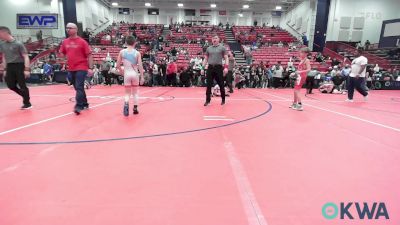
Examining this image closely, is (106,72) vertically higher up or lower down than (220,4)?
lower down

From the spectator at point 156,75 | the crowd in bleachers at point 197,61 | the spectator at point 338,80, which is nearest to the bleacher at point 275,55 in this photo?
the crowd in bleachers at point 197,61

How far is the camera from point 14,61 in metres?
5.78

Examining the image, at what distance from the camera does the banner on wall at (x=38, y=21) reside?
69.4 feet

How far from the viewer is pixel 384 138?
12.9 feet

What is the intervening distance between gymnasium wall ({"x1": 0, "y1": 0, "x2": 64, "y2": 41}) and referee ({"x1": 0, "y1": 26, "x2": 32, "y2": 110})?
2277cm

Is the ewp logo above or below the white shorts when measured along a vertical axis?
below

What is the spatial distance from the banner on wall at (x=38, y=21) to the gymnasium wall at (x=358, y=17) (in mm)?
24353

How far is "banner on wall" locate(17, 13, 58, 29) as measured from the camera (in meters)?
21.1

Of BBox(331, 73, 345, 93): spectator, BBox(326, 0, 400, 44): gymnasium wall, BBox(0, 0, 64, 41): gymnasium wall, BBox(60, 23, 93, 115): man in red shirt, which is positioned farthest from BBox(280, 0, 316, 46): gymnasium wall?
BBox(60, 23, 93, 115): man in red shirt

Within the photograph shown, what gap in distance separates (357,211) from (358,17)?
98.8 ft

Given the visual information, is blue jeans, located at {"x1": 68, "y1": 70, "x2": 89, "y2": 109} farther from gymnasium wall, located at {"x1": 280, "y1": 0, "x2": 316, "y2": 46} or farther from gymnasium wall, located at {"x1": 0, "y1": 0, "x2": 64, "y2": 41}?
gymnasium wall, located at {"x1": 280, "y1": 0, "x2": 316, "y2": 46}

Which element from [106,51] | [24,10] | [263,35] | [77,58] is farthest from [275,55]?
[24,10]

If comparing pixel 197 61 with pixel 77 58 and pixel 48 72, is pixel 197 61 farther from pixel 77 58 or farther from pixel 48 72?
pixel 77 58

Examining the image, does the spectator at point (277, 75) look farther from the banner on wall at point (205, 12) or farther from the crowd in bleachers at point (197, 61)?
the banner on wall at point (205, 12)
